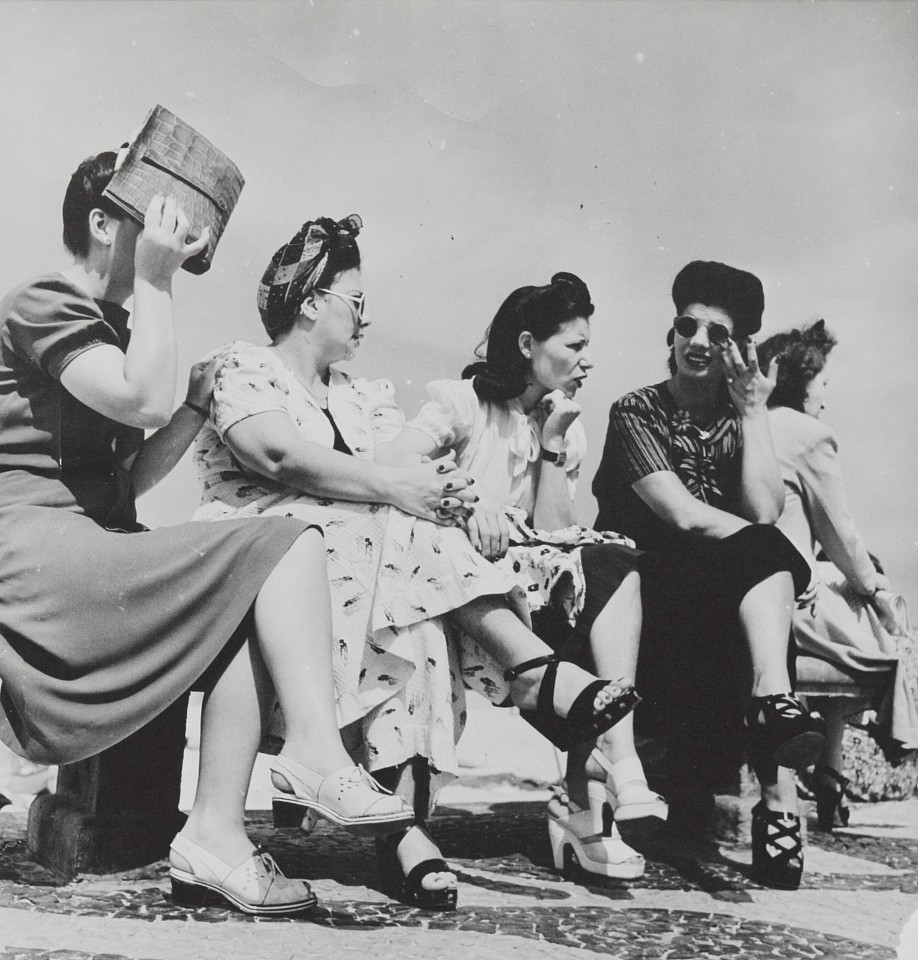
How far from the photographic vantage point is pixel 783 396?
3041 millimetres

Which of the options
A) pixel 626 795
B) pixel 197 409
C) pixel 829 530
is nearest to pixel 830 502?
pixel 829 530

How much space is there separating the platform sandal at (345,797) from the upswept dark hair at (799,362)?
191 centimetres

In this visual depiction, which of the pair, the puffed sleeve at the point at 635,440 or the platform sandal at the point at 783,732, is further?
the puffed sleeve at the point at 635,440

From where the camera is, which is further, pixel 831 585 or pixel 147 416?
pixel 831 585

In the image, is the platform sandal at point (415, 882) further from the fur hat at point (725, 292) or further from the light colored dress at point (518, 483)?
the fur hat at point (725, 292)

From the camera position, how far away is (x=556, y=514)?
2.44 meters

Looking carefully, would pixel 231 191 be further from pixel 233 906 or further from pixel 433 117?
pixel 233 906

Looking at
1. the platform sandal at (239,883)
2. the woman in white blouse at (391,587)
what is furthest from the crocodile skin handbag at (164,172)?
the platform sandal at (239,883)

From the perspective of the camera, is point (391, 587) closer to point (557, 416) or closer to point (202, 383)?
point (202, 383)

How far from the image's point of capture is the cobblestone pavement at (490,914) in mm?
1510

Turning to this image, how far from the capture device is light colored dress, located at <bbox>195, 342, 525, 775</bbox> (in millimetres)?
1901

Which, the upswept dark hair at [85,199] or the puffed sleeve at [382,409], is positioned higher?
the upswept dark hair at [85,199]

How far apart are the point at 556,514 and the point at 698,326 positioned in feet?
2.10

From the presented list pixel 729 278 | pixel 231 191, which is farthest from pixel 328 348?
pixel 729 278
